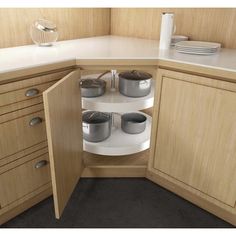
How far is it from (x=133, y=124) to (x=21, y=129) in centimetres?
72

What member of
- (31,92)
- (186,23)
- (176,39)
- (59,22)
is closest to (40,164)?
(31,92)

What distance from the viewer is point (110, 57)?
118cm

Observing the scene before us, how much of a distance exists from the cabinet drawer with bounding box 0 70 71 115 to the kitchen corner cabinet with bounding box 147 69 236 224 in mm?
547

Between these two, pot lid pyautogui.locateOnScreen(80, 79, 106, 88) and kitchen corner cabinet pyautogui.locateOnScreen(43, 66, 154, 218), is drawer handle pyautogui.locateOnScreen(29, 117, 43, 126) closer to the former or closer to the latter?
kitchen corner cabinet pyautogui.locateOnScreen(43, 66, 154, 218)

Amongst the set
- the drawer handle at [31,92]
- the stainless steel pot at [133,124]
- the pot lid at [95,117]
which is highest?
the drawer handle at [31,92]

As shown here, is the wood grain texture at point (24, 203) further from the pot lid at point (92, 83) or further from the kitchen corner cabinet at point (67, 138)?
the pot lid at point (92, 83)

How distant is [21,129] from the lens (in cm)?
108

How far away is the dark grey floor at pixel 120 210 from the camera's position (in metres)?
1.24

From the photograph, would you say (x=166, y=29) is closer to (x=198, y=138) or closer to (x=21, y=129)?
(x=198, y=138)

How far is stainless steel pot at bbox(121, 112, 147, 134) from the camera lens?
1566 mm

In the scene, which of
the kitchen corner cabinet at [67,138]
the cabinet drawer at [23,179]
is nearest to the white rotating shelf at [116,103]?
the kitchen corner cabinet at [67,138]

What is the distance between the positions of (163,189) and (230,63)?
815 millimetres
